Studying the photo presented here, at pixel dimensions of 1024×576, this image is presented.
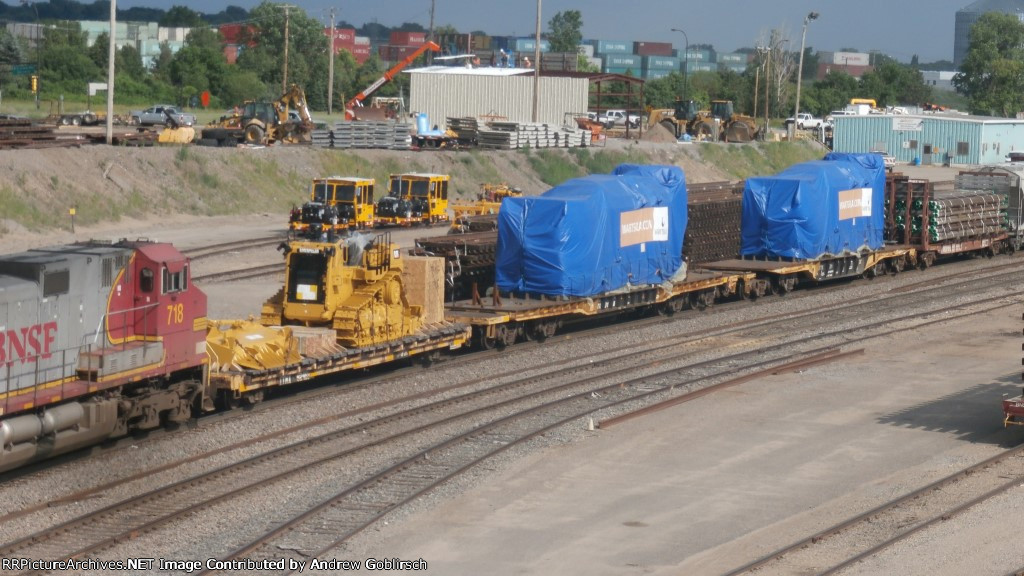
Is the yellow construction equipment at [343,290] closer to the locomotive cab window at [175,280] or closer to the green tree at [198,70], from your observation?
the locomotive cab window at [175,280]

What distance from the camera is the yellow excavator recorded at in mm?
63875

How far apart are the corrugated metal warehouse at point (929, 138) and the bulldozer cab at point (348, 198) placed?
6048 cm

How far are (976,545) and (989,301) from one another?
2308 cm

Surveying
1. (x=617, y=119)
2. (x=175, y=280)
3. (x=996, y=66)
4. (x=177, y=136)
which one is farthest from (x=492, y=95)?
(x=996, y=66)

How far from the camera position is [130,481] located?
17141 millimetres

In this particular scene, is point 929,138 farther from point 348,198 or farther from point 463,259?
point 463,259

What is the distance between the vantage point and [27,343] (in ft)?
55.2

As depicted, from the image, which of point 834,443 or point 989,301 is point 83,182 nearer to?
point 989,301

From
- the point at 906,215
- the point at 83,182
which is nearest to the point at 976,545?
the point at 906,215

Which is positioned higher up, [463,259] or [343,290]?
[463,259]

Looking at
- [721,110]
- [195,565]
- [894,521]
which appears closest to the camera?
[195,565]

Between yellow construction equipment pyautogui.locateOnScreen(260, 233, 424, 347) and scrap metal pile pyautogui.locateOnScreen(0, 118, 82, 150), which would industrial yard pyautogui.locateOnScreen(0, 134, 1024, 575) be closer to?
yellow construction equipment pyautogui.locateOnScreen(260, 233, 424, 347)

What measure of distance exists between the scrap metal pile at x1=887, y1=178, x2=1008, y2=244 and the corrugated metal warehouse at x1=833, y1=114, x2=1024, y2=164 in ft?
177

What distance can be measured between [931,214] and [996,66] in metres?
111
